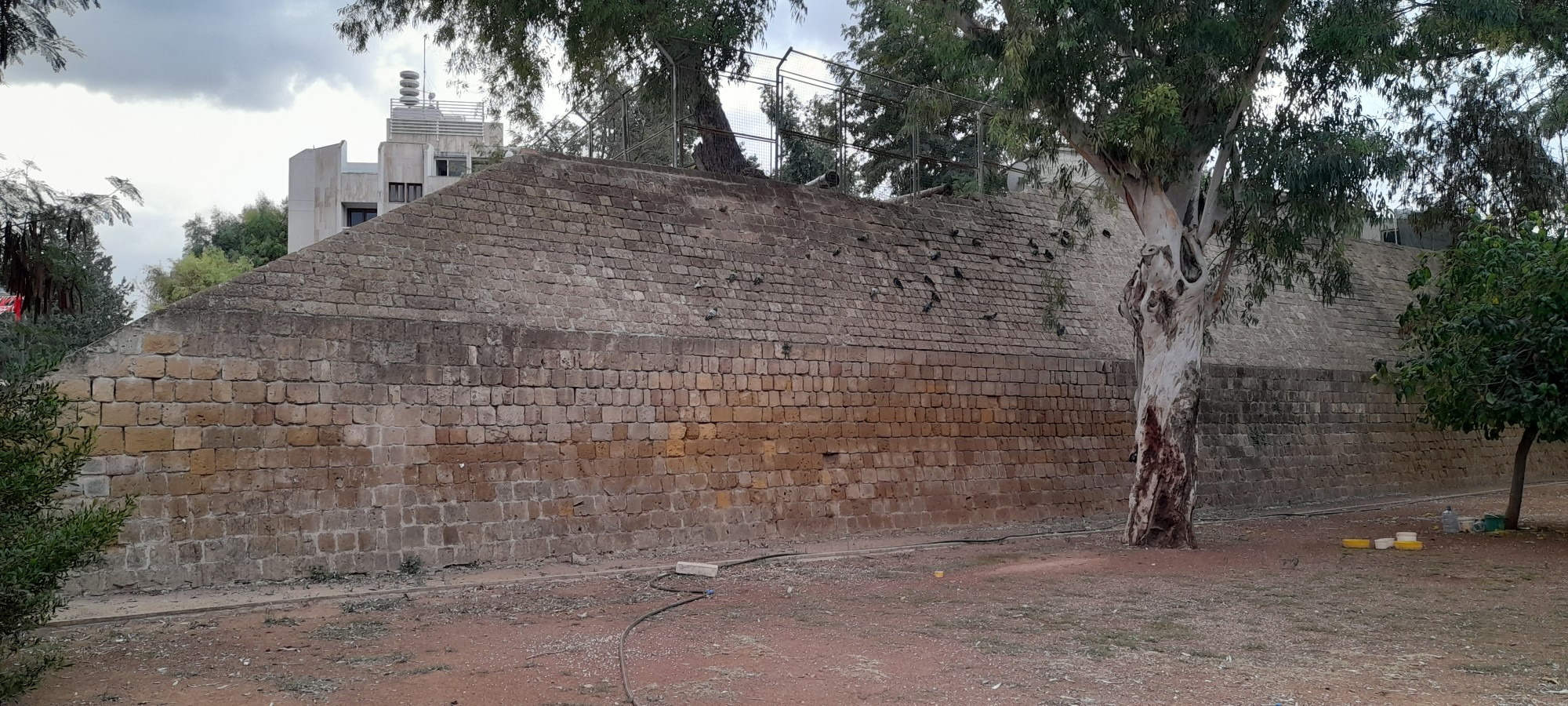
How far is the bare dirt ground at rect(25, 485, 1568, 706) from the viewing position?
618cm

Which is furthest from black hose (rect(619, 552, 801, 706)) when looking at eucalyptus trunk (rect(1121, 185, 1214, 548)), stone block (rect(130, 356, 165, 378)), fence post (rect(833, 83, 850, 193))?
fence post (rect(833, 83, 850, 193))

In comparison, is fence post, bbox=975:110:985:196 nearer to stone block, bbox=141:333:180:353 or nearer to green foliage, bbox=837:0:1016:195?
green foliage, bbox=837:0:1016:195

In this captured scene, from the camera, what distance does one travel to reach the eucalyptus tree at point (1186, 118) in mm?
12133

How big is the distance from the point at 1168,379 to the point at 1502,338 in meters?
3.93

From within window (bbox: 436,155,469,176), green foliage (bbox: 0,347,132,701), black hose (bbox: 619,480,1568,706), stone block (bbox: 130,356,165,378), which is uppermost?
window (bbox: 436,155,469,176)

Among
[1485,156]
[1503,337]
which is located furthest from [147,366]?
[1485,156]

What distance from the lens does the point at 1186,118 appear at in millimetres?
12820

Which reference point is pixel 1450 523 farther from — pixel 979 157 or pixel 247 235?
pixel 247 235

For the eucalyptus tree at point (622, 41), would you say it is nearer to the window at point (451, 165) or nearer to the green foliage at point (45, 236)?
the green foliage at point (45, 236)

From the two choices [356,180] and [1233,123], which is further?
[356,180]

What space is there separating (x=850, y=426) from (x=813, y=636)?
7164 mm

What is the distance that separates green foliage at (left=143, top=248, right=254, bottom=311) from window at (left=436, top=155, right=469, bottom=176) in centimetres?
1117

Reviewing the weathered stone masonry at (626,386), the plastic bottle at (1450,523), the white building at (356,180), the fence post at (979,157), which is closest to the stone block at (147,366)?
the weathered stone masonry at (626,386)

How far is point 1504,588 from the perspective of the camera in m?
9.67
